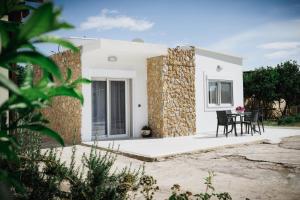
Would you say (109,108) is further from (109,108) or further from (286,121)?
(286,121)

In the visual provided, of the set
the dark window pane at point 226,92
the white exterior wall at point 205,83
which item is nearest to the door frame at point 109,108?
the white exterior wall at point 205,83

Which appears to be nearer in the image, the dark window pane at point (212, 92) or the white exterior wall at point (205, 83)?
the white exterior wall at point (205, 83)

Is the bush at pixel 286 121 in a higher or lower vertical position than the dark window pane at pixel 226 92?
lower

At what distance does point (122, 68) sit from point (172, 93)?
2172 millimetres

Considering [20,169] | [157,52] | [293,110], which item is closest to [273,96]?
[293,110]

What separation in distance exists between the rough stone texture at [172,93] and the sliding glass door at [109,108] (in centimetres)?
109

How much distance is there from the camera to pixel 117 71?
10633 millimetres

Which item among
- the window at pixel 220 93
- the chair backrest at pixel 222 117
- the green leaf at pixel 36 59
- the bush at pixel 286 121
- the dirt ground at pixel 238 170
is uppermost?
the window at pixel 220 93

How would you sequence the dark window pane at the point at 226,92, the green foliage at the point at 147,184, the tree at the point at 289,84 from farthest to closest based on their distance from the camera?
the tree at the point at 289,84 → the dark window pane at the point at 226,92 → the green foliage at the point at 147,184

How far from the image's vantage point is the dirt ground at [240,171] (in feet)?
14.1

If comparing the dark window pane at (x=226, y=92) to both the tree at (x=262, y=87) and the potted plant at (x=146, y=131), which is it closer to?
the potted plant at (x=146, y=131)

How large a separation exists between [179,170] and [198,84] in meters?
7.01

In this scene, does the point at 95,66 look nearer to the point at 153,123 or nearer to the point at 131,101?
the point at 131,101

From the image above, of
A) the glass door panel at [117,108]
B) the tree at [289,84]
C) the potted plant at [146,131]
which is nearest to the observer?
the glass door panel at [117,108]
